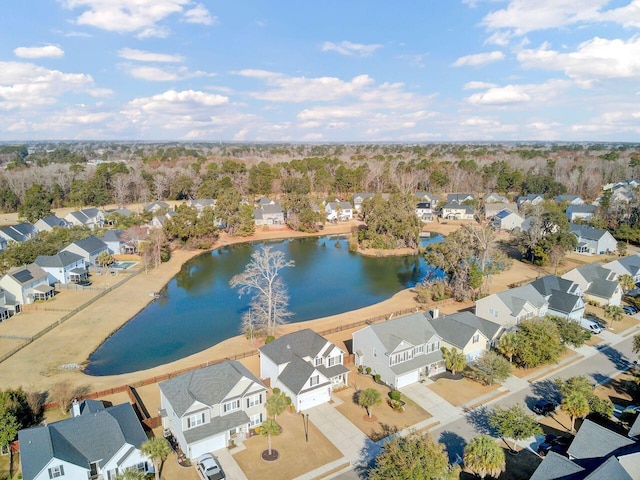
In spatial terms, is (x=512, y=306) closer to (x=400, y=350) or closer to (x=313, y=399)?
(x=400, y=350)

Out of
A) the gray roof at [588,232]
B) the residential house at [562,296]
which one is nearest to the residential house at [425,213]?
the gray roof at [588,232]

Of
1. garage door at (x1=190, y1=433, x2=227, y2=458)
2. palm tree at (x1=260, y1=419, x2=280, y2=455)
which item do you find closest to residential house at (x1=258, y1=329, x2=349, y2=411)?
palm tree at (x1=260, y1=419, x2=280, y2=455)

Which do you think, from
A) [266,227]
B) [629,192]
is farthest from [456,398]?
[629,192]

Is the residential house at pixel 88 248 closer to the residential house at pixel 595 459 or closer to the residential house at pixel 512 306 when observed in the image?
the residential house at pixel 512 306

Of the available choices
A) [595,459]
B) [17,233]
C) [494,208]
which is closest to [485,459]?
[595,459]

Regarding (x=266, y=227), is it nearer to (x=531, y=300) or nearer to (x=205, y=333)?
(x=205, y=333)
